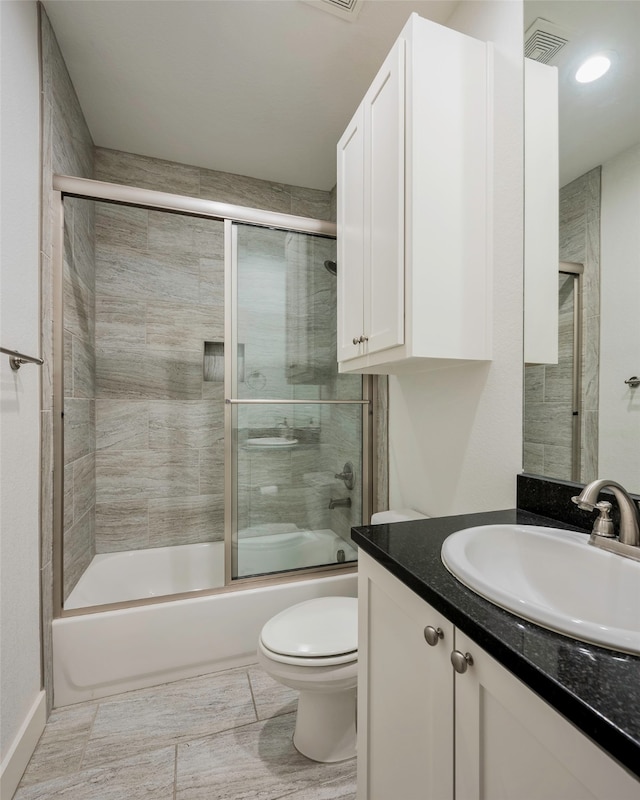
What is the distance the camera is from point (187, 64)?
1.80 metres

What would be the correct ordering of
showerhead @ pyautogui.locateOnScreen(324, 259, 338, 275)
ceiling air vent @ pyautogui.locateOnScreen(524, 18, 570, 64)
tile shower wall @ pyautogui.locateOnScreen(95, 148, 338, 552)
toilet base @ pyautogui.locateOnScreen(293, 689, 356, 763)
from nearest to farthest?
ceiling air vent @ pyautogui.locateOnScreen(524, 18, 570, 64), toilet base @ pyautogui.locateOnScreen(293, 689, 356, 763), showerhead @ pyautogui.locateOnScreen(324, 259, 338, 275), tile shower wall @ pyautogui.locateOnScreen(95, 148, 338, 552)

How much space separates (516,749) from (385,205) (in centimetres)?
135

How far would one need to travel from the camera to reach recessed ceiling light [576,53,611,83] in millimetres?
1012

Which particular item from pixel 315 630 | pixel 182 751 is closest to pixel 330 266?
pixel 315 630

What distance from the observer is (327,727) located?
53.3 inches

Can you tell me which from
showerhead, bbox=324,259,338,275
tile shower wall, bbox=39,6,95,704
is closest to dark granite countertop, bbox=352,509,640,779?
tile shower wall, bbox=39,6,95,704

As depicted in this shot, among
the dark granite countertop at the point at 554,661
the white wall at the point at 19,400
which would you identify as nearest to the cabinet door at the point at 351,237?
the dark granite countertop at the point at 554,661

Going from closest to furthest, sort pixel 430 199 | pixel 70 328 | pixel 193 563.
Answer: pixel 430 199 → pixel 70 328 → pixel 193 563

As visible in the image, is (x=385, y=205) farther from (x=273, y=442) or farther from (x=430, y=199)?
(x=273, y=442)

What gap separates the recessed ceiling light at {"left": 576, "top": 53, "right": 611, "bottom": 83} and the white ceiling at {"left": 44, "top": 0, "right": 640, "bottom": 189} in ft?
0.06

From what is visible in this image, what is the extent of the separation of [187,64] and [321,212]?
4.14ft

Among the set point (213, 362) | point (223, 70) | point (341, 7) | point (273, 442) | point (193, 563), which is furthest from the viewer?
point (213, 362)

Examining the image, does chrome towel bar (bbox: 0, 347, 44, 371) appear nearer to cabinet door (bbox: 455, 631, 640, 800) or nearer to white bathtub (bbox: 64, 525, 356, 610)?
white bathtub (bbox: 64, 525, 356, 610)

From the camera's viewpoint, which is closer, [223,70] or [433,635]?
[433,635]
